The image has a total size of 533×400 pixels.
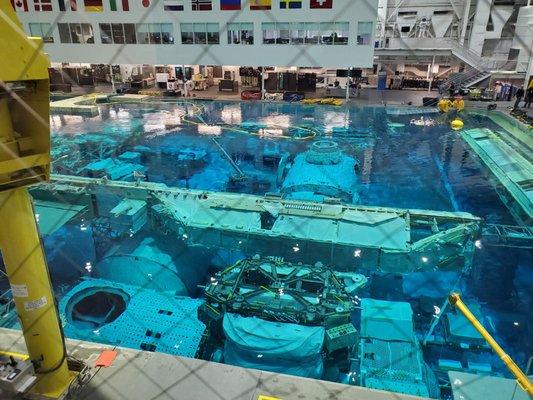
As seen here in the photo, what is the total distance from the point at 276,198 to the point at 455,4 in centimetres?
1133

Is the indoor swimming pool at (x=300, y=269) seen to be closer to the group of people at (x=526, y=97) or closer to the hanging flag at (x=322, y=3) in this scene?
the group of people at (x=526, y=97)

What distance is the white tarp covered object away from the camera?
200cm

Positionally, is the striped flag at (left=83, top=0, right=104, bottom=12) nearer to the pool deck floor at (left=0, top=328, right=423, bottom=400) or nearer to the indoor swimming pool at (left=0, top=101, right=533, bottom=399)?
the indoor swimming pool at (left=0, top=101, right=533, bottom=399)

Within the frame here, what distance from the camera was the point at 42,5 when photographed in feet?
32.2

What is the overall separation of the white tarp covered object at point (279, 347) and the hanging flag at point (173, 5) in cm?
871

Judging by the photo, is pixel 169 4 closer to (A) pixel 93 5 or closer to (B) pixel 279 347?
(A) pixel 93 5

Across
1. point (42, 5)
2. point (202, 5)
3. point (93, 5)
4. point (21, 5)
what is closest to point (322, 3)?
point (202, 5)

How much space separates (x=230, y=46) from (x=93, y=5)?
11.0 feet

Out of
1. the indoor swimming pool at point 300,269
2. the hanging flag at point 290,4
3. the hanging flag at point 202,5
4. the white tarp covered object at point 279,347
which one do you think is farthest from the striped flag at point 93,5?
the white tarp covered object at point 279,347

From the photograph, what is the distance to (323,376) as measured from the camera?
2.21 metres

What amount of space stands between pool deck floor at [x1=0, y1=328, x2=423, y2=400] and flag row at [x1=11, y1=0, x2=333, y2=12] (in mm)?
8261

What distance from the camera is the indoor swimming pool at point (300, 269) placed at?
85.3 inches

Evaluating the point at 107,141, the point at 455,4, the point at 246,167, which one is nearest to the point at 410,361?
the point at 246,167

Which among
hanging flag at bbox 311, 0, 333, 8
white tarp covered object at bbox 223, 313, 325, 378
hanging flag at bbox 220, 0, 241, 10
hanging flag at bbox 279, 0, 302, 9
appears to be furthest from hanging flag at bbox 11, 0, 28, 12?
white tarp covered object at bbox 223, 313, 325, 378
